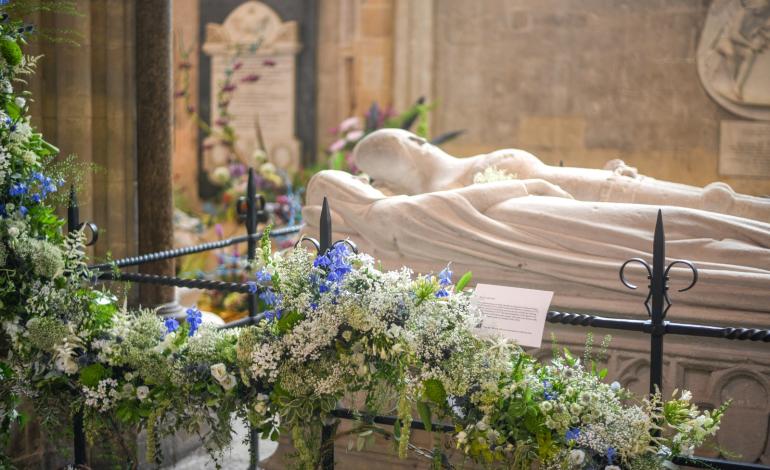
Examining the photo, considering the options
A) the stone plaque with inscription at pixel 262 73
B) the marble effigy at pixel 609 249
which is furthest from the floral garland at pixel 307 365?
the stone plaque with inscription at pixel 262 73

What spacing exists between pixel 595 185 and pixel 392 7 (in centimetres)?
373

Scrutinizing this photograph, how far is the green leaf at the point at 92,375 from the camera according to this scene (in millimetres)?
2670

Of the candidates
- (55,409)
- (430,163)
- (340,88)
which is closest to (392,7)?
(340,88)

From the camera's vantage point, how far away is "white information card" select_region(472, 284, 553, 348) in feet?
8.16

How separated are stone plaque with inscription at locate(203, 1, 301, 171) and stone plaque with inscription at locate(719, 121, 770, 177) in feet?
11.4

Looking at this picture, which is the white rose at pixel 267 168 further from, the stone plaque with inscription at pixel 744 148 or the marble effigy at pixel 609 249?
the stone plaque with inscription at pixel 744 148

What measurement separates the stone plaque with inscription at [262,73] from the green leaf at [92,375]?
17.2ft

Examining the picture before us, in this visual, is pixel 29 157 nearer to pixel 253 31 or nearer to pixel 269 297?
pixel 269 297

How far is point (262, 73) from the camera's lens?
315 inches

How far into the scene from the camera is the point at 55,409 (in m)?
2.80

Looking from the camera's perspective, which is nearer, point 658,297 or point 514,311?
point 658,297

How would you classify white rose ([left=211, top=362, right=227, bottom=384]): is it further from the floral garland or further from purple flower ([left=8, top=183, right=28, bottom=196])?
purple flower ([left=8, top=183, right=28, bottom=196])

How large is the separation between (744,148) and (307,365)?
4.81 metres

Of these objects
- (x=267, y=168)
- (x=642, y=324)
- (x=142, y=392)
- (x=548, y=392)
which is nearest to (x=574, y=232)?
(x=642, y=324)
